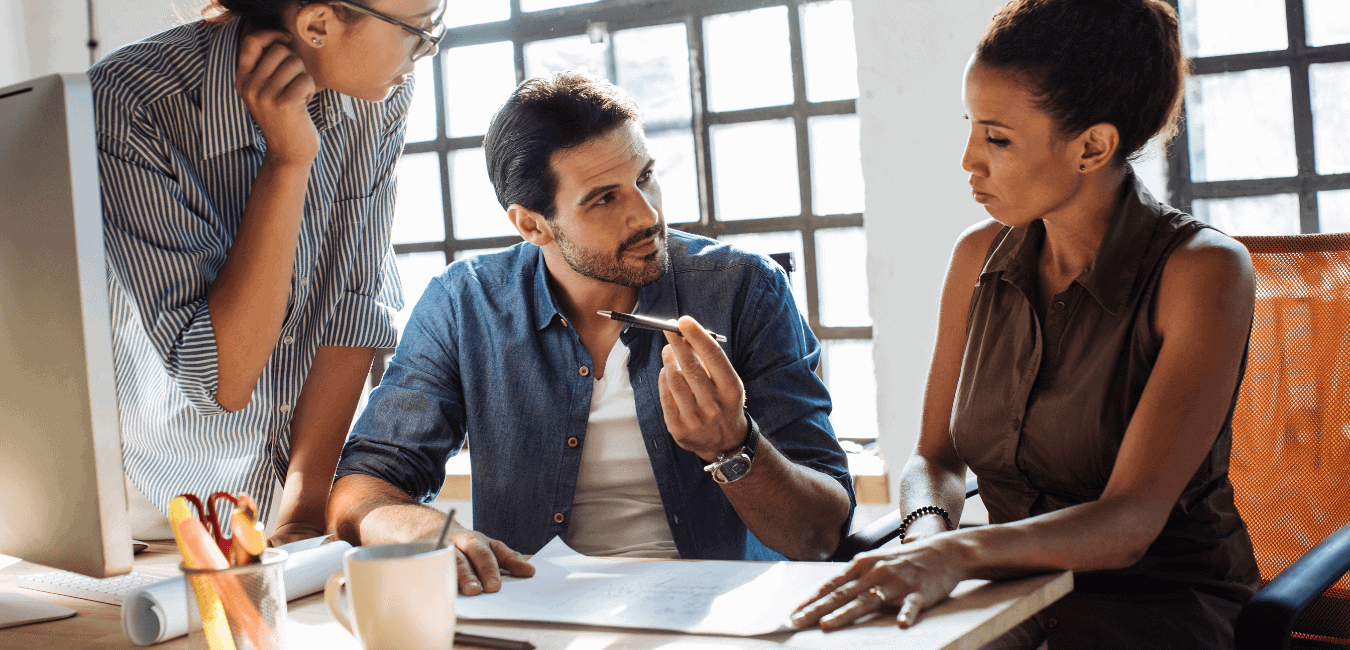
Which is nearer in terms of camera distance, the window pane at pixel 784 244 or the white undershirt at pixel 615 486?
the white undershirt at pixel 615 486

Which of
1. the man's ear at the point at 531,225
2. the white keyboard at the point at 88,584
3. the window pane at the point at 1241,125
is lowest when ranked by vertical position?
the white keyboard at the point at 88,584

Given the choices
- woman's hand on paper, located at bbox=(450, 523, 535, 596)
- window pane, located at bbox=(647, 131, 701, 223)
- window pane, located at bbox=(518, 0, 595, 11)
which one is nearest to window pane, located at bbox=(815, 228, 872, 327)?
window pane, located at bbox=(647, 131, 701, 223)

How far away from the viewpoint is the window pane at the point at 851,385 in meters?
3.03

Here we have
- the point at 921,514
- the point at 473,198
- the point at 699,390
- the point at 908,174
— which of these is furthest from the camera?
the point at 473,198

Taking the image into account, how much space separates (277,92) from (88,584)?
64cm

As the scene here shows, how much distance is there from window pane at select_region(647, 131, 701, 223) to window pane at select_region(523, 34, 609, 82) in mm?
275

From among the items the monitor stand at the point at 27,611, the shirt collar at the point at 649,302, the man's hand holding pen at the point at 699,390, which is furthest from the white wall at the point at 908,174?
the monitor stand at the point at 27,611

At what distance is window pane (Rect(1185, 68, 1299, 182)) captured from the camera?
2.49 m

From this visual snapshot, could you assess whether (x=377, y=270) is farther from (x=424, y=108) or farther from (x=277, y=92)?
(x=424, y=108)

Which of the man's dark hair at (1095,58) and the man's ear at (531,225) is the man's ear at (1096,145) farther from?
the man's ear at (531,225)

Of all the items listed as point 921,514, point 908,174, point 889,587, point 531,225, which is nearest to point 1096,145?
point 921,514

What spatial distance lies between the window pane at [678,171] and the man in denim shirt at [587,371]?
1295 millimetres

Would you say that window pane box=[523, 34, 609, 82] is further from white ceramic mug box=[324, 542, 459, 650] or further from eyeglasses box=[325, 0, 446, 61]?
white ceramic mug box=[324, 542, 459, 650]

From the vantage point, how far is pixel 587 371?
1681mm
